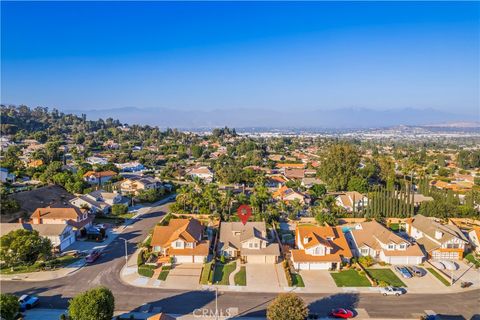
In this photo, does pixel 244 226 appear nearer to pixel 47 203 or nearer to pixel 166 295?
pixel 166 295

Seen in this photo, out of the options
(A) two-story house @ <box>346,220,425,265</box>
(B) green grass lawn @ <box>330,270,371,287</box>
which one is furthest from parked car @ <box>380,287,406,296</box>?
(A) two-story house @ <box>346,220,425,265</box>

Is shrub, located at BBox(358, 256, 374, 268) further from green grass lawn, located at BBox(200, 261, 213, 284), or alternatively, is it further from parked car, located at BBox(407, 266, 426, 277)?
green grass lawn, located at BBox(200, 261, 213, 284)

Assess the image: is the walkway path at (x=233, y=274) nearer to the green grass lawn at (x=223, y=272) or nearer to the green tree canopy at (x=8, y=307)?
the green grass lawn at (x=223, y=272)

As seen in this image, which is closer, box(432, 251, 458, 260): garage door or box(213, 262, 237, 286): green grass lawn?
box(213, 262, 237, 286): green grass lawn

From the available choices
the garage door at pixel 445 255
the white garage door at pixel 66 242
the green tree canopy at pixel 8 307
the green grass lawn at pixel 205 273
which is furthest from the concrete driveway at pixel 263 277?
the white garage door at pixel 66 242

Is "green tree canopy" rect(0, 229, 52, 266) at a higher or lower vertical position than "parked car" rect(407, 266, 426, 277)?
higher

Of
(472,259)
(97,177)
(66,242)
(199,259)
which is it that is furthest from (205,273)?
(97,177)
